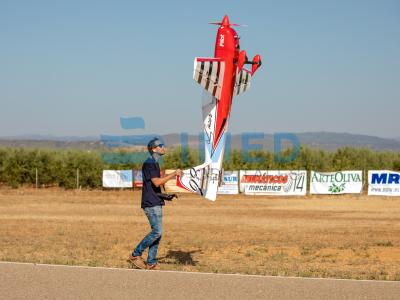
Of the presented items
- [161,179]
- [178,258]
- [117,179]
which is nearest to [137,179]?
[117,179]

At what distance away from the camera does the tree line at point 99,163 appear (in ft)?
178

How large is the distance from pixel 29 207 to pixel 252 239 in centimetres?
1709

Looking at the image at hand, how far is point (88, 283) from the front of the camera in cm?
895

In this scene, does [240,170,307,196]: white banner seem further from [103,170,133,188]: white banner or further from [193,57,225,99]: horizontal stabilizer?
[193,57,225,99]: horizontal stabilizer

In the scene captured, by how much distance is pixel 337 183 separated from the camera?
43.3 metres

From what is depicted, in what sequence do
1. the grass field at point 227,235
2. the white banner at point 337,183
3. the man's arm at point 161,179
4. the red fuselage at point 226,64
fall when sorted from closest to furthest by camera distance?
the man's arm at point 161,179
the red fuselage at point 226,64
the grass field at point 227,235
the white banner at point 337,183

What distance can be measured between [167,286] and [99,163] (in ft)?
153

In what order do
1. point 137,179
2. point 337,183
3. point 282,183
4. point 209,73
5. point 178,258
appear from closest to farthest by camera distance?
point 209,73
point 178,258
point 337,183
point 282,183
point 137,179

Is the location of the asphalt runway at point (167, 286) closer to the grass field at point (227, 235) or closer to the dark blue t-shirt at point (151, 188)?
the grass field at point (227, 235)

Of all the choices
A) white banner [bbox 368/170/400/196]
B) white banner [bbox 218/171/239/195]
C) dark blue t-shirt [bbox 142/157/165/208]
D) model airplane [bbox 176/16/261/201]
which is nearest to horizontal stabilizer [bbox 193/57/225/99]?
model airplane [bbox 176/16/261/201]

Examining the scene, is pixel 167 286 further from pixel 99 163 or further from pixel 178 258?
pixel 99 163

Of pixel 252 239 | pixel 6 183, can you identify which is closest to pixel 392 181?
pixel 252 239

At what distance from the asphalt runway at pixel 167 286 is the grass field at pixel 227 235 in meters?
1.43

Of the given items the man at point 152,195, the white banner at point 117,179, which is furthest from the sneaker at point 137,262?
the white banner at point 117,179
